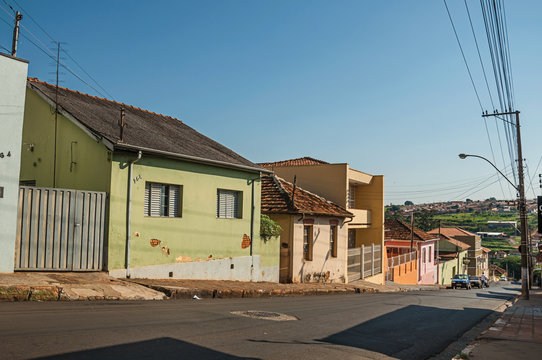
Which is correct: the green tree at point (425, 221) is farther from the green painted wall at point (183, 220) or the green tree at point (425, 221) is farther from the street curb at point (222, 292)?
the green painted wall at point (183, 220)

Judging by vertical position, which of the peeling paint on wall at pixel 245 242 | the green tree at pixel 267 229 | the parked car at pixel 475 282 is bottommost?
the parked car at pixel 475 282

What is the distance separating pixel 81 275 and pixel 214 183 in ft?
20.0

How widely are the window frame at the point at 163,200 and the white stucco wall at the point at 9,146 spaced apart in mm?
3973

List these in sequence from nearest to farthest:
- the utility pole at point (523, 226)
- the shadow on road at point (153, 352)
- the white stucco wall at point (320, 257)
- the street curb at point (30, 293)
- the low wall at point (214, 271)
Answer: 1. the shadow on road at point (153, 352)
2. the street curb at point (30, 293)
3. the low wall at point (214, 271)
4. the white stucco wall at point (320, 257)
5. the utility pole at point (523, 226)

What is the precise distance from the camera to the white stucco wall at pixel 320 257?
22203mm

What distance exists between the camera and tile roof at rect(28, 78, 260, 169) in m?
15.0

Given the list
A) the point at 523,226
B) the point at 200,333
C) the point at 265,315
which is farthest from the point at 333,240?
the point at 200,333

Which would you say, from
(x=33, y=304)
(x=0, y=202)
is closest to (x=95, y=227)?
(x=0, y=202)

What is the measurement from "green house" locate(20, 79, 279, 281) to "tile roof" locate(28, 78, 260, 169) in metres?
0.07

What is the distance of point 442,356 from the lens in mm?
8156

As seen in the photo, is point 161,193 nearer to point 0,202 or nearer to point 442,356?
point 0,202

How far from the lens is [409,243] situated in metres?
47.3

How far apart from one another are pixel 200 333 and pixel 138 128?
1102 cm

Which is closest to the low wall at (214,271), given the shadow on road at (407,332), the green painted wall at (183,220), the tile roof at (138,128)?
the green painted wall at (183,220)
